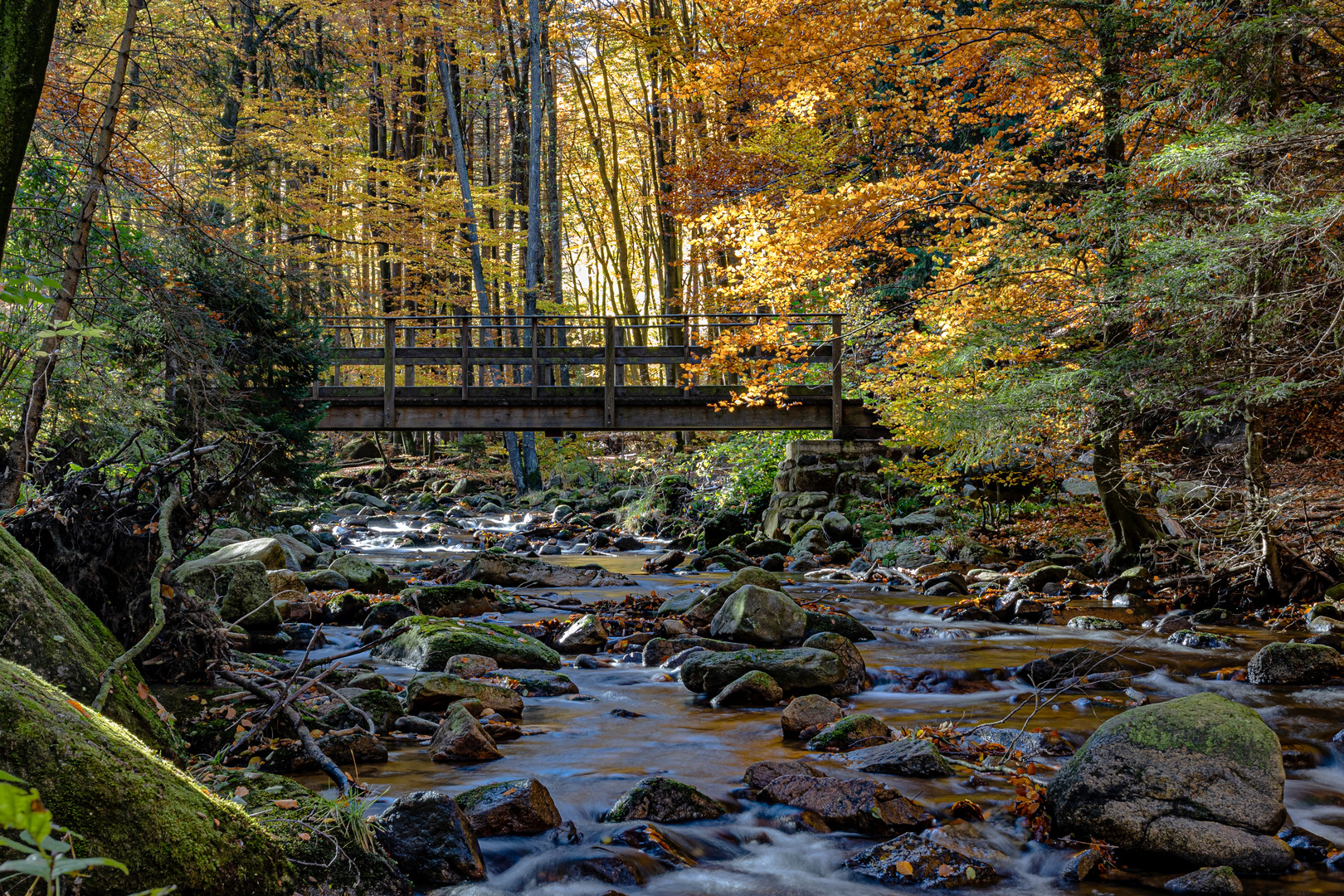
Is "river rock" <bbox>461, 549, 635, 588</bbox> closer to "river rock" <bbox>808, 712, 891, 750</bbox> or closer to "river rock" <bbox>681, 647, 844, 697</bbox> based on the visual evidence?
"river rock" <bbox>681, 647, 844, 697</bbox>

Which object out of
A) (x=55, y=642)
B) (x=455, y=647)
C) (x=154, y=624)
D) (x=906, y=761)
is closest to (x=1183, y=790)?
(x=906, y=761)

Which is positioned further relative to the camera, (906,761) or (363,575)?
(363,575)

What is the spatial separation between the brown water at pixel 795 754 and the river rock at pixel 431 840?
0.09 metres

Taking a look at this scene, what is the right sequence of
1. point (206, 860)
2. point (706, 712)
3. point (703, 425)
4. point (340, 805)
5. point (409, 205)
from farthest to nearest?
point (409, 205)
point (703, 425)
point (706, 712)
point (340, 805)
point (206, 860)

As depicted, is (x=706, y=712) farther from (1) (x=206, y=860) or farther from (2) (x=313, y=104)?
(2) (x=313, y=104)

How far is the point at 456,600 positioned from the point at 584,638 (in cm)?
189

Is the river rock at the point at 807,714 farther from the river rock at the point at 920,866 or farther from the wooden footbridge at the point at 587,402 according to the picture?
the wooden footbridge at the point at 587,402

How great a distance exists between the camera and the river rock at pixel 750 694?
6184mm

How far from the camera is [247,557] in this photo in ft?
25.7

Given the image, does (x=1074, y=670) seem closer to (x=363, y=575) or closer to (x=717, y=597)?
(x=717, y=597)

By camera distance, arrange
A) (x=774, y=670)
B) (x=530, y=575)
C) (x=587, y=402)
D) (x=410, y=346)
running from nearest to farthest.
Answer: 1. (x=774, y=670)
2. (x=530, y=575)
3. (x=587, y=402)
4. (x=410, y=346)

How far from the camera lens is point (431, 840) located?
3.56m

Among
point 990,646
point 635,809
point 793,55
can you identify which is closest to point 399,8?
point 793,55

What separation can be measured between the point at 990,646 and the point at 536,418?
29.0 feet
